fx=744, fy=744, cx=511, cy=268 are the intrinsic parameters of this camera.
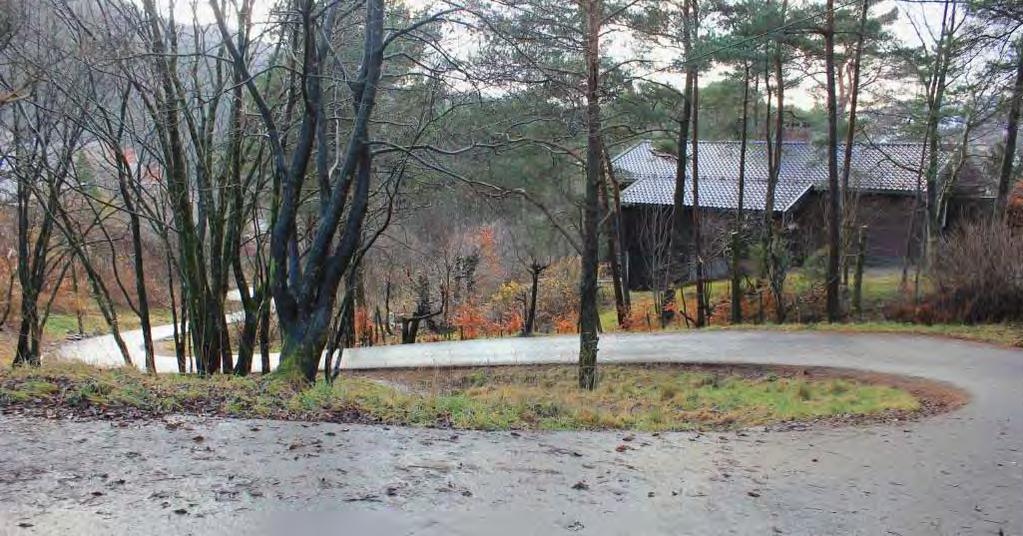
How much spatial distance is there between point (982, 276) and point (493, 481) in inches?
660

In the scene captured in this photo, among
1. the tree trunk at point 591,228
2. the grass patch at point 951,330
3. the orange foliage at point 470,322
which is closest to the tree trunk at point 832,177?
the grass patch at point 951,330

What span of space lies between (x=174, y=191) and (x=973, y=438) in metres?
11.9

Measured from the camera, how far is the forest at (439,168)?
9969 mm

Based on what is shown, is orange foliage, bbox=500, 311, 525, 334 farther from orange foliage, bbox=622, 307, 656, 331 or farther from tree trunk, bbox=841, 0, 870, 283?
tree trunk, bbox=841, 0, 870, 283

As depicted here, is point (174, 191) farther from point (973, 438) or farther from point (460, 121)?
point (973, 438)

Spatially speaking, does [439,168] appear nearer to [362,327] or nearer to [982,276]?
[982,276]

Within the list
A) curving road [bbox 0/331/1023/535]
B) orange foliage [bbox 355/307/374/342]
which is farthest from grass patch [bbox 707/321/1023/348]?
orange foliage [bbox 355/307/374/342]

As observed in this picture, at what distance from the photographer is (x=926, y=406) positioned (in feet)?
31.6

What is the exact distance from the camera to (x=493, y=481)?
5.19m

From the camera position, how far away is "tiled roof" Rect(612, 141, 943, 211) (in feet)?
100

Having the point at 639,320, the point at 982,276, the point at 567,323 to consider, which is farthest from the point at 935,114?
the point at 567,323

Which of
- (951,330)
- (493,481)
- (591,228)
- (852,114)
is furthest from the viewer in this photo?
(852,114)

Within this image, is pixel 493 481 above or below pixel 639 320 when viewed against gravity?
above

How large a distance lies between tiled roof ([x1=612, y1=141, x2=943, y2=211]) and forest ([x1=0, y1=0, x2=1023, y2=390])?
1.03 feet
